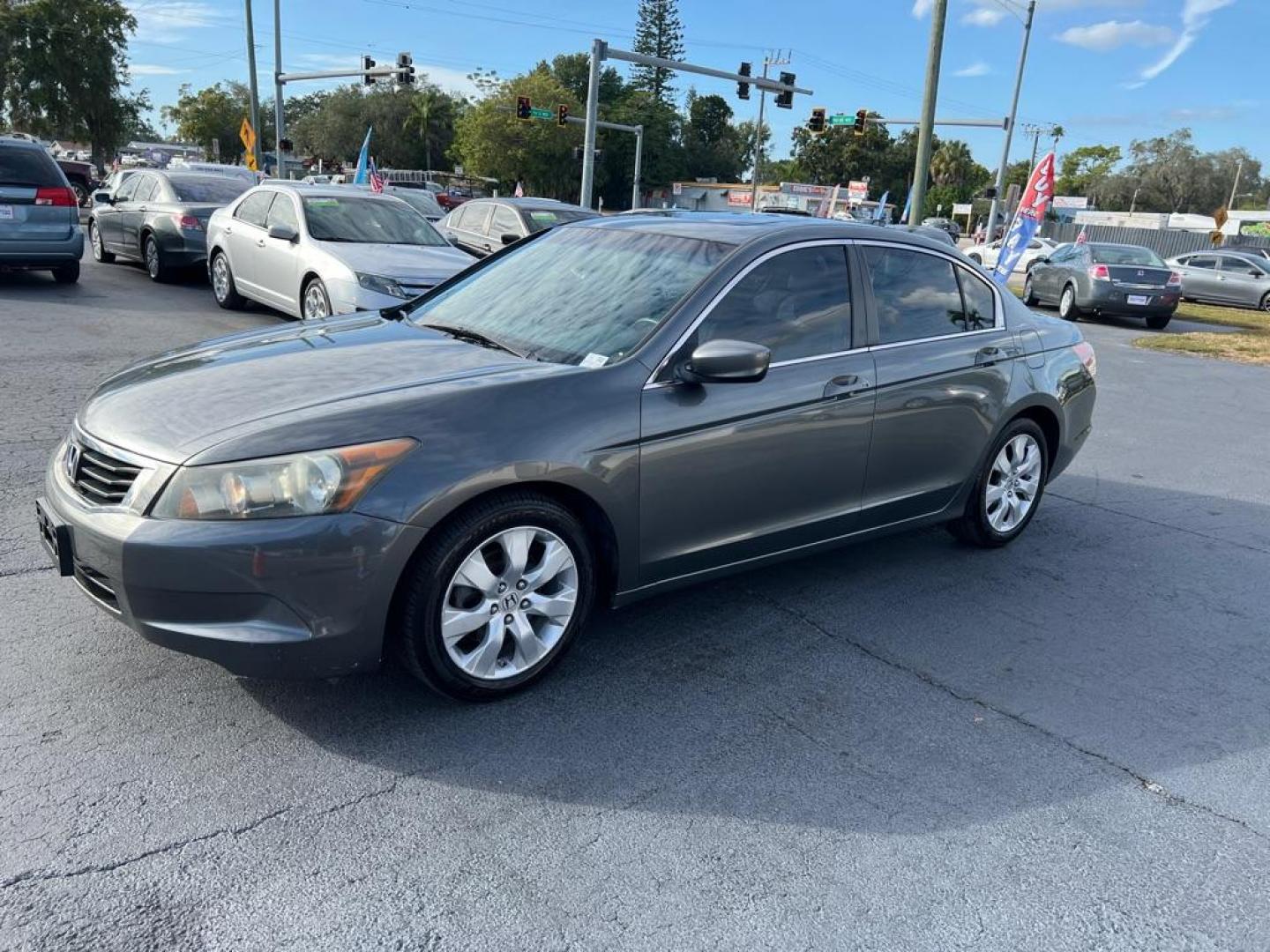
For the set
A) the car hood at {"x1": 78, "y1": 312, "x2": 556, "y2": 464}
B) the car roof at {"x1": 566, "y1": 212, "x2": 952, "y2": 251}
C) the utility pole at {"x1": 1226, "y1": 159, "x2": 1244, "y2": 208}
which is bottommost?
the car hood at {"x1": 78, "y1": 312, "x2": 556, "y2": 464}

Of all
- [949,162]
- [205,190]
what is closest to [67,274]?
[205,190]

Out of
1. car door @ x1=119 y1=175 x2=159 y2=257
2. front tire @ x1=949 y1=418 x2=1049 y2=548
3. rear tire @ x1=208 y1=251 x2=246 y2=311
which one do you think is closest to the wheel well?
front tire @ x1=949 y1=418 x2=1049 y2=548

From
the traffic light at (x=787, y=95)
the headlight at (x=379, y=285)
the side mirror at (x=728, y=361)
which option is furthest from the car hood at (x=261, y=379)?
the traffic light at (x=787, y=95)

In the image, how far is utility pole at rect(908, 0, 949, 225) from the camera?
19.2 metres

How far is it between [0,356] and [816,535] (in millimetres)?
7424

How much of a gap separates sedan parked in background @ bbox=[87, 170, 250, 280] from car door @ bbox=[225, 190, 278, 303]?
1.96 meters

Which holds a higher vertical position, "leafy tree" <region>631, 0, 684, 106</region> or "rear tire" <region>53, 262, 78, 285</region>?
"leafy tree" <region>631, 0, 684, 106</region>

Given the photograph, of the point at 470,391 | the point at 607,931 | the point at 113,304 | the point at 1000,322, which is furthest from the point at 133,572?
the point at 113,304

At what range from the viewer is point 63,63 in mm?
49000

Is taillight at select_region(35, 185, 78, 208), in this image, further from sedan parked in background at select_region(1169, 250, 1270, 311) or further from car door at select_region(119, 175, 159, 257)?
sedan parked in background at select_region(1169, 250, 1270, 311)

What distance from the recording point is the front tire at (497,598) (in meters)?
3.07

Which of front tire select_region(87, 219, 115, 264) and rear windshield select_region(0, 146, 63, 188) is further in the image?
front tire select_region(87, 219, 115, 264)

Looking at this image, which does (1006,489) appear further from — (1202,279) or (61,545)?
(1202,279)

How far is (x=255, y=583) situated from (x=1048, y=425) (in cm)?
428
